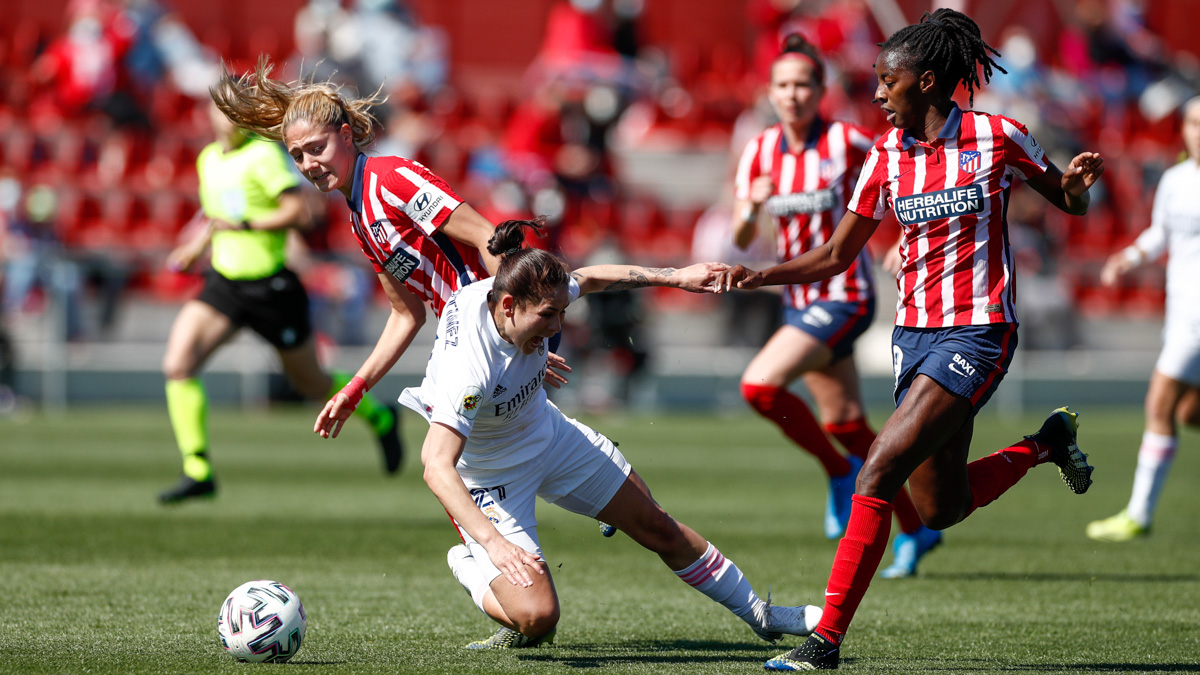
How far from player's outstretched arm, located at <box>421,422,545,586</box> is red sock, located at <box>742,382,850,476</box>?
9.36 feet

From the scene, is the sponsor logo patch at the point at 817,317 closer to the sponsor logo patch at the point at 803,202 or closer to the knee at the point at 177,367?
the sponsor logo patch at the point at 803,202

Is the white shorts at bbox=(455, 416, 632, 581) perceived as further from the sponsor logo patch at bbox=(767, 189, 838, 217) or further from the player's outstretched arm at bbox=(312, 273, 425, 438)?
the sponsor logo patch at bbox=(767, 189, 838, 217)

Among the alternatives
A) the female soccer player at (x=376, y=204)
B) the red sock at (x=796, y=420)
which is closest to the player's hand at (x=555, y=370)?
the female soccer player at (x=376, y=204)

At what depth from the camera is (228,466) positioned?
11633 millimetres

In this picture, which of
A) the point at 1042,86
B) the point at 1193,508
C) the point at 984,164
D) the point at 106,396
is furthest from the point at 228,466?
the point at 1042,86

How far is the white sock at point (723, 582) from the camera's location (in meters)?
4.98

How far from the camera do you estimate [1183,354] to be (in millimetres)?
8062

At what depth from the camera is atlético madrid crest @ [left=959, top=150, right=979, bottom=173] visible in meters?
4.82

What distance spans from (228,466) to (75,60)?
34.1 ft

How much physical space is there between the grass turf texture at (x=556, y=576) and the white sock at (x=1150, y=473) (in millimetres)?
221

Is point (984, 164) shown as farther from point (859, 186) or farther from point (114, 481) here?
point (114, 481)

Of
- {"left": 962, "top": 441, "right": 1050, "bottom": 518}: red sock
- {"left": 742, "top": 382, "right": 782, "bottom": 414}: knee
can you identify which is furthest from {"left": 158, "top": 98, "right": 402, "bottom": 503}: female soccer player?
{"left": 962, "top": 441, "right": 1050, "bottom": 518}: red sock

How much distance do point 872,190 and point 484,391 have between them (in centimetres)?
161

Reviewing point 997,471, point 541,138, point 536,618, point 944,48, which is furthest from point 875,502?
point 541,138
